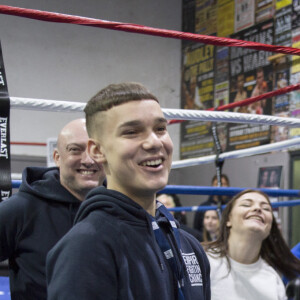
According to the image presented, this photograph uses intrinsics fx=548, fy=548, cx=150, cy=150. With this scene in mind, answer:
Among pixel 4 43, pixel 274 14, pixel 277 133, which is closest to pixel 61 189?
pixel 277 133

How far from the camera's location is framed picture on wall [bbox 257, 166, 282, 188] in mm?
5389

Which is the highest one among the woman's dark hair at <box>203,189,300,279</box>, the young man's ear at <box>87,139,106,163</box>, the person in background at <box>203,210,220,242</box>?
the young man's ear at <box>87,139,106,163</box>

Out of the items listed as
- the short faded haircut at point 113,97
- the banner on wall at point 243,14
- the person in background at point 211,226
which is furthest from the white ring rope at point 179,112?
the banner on wall at point 243,14

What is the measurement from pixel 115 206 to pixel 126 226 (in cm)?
4

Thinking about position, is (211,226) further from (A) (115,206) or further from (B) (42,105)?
(A) (115,206)

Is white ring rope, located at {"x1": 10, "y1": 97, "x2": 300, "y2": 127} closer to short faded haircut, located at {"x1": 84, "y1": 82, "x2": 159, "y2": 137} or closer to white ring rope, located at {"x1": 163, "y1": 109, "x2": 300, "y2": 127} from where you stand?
white ring rope, located at {"x1": 163, "y1": 109, "x2": 300, "y2": 127}

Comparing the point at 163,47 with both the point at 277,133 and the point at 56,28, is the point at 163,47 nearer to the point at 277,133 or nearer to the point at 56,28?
the point at 56,28

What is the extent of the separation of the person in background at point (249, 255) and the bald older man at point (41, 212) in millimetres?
757

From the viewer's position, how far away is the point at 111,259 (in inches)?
33.4

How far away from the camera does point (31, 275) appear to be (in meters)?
1.41

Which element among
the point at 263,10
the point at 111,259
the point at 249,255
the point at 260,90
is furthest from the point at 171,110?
the point at 263,10

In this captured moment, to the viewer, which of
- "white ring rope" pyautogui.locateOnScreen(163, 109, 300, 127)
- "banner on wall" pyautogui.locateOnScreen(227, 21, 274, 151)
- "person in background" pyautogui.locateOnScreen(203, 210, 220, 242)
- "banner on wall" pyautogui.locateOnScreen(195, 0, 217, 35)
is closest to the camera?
"white ring rope" pyautogui.locateOnScreen(163, 109, 300, 127)

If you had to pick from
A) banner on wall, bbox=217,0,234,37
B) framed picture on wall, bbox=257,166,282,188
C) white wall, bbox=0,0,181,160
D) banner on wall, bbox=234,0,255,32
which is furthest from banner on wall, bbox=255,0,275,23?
framed picture on wall, bbox=257,166,282,188

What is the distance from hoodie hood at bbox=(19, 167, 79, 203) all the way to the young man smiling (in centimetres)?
58
